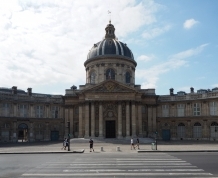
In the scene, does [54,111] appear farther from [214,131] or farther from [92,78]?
[214,131]

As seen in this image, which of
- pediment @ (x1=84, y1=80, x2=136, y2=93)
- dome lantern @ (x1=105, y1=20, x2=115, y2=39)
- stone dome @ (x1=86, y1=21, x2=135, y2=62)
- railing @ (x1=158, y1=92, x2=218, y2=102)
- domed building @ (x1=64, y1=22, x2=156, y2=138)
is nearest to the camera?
domed building @ (x1=64, y1=22, x2=156, y2=138)

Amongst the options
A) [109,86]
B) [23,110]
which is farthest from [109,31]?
[23,110]

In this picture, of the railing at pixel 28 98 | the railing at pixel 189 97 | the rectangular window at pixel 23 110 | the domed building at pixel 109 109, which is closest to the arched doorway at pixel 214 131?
the railing at pixel 189 97

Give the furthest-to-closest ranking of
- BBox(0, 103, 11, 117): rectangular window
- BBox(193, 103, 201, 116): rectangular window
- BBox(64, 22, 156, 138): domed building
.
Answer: BBox(193, 103, 201, 116): rectangular window → BBox(0, 103, 11, 117): rectangular window → BBox(64, 22, 156, 138): domed building

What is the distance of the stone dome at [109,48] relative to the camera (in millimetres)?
72125

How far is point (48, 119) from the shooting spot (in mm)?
68750

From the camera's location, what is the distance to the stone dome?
2840 inches

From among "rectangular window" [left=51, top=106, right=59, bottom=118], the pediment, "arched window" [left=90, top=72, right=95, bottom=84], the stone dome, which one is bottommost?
"rectangular window" [left=51, top=106, right=59, bottom=118]

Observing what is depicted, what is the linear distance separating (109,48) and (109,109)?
17847 millimetres

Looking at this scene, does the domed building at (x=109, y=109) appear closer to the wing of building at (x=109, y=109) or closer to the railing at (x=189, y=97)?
the wing of building at (x=109, y=109)

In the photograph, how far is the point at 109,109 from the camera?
6294 cm

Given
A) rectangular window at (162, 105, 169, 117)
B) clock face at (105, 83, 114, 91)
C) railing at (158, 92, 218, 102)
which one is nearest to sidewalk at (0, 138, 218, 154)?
clock face at (105, 83, 114, 91)

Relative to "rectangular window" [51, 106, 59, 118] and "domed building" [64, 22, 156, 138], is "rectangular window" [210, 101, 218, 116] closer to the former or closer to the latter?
"domed building" [64, 22, 156, 138]

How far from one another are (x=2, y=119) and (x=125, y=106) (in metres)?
27.5
